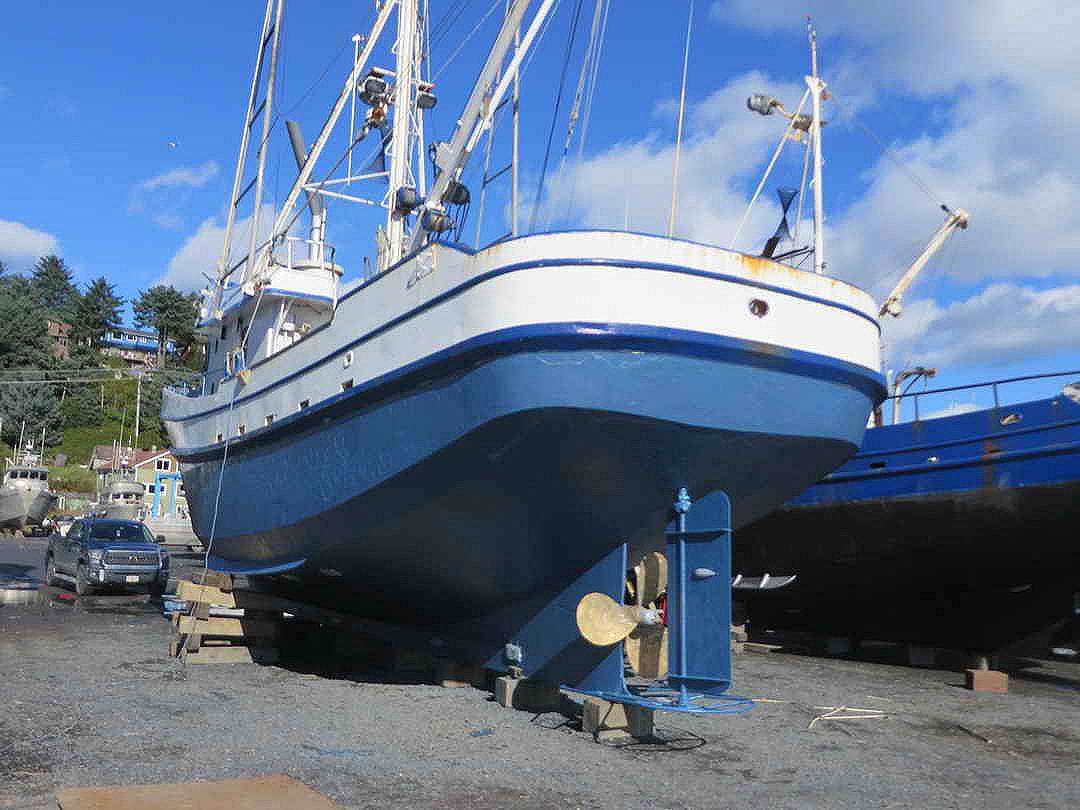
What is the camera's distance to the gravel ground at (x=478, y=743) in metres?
4.91

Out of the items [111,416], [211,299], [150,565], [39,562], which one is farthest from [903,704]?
[111,416]

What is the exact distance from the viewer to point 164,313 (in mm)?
81500

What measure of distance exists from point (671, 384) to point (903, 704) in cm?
461

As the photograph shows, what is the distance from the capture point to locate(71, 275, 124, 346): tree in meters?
78.4

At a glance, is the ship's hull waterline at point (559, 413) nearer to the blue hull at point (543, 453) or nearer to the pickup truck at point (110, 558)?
the blue hull at point (543, 453)

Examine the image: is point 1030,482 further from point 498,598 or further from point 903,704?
point 498,598

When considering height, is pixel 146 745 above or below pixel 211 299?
below

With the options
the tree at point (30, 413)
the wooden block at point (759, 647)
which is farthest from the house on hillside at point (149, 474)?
the wooden block at point (759, 647)

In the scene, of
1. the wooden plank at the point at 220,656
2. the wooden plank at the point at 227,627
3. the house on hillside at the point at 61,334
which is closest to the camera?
the wooden plank at the point at 220,656

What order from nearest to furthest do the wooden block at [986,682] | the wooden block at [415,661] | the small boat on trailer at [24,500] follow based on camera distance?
1. the wooden block at [415,661]
2. the wooden block at [986,682]
3. the small boat on trailer at [24,500]

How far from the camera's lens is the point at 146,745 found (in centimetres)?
541

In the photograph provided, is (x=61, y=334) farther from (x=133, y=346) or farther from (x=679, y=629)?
(x=679, y=629)

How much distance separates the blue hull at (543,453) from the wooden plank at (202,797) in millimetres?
2434

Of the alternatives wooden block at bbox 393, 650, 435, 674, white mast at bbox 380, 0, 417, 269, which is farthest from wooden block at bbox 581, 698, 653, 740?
white mast at bbox 380, 0, 417, 269
